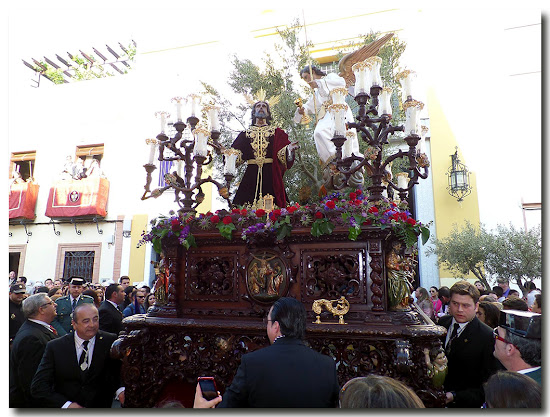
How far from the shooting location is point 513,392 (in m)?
1.78

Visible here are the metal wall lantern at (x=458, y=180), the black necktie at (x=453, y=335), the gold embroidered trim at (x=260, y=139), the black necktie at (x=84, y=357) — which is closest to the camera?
the black necktie at (x=84, y=357)

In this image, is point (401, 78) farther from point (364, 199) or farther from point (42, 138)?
point (42, 138)

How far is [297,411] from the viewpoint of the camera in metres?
2.15

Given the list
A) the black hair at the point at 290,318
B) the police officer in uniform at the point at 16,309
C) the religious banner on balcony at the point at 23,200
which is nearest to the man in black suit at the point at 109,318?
the police officer in uniform at the point at 16,309

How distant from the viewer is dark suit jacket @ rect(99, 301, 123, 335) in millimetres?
5301

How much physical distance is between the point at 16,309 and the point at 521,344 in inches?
226

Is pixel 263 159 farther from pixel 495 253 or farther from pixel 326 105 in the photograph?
pixel 495 253

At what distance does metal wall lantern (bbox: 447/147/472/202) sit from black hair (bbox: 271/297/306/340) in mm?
10494

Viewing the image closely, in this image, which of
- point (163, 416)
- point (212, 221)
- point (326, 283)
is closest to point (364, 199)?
point (326, 283)

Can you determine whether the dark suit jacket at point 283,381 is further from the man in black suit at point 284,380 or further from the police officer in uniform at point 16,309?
the police officer in uniform at point 16,309

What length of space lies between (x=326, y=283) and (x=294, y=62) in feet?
30.9

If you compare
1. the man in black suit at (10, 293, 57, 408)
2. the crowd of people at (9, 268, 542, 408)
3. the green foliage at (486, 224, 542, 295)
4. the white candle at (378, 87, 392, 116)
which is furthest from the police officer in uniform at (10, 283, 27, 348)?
the green foliage at (486, 224, 542, 295)

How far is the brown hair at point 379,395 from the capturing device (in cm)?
161

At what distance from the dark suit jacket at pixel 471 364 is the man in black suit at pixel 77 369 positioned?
2.81 meters
